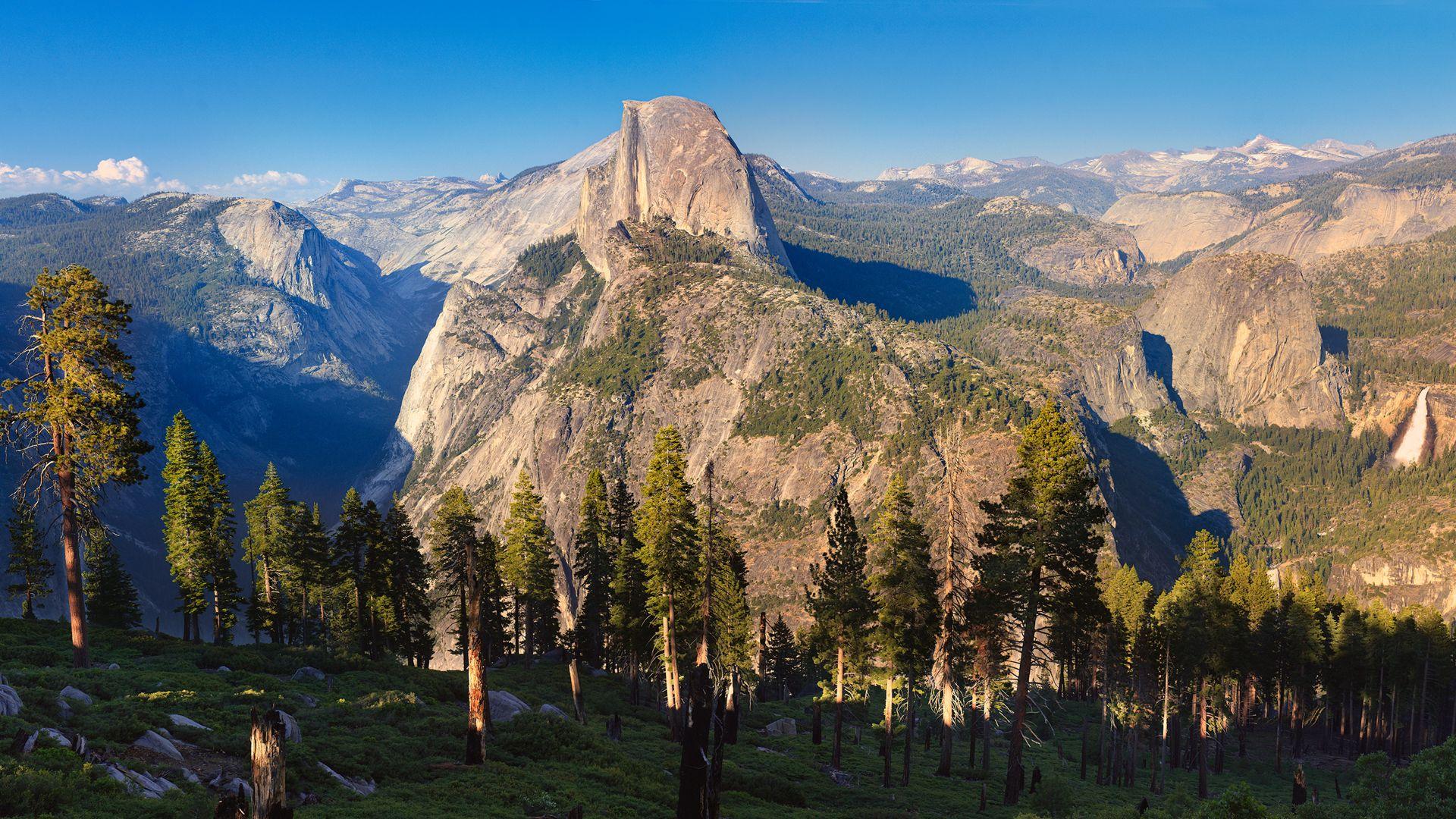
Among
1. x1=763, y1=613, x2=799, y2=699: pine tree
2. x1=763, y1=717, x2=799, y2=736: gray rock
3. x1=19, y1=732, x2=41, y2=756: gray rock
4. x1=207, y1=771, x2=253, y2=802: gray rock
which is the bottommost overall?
x1=763, y1=613, x2=799, y2=699: pine tree

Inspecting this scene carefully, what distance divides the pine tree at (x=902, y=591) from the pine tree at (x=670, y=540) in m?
9.81

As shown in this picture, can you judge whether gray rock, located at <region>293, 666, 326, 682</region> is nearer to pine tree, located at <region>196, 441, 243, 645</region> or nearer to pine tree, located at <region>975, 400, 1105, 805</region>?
pine tree, located at <region>196, 441, 243, 645</region>

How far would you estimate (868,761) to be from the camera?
47.1 metres

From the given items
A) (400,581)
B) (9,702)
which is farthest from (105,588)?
(9,702)

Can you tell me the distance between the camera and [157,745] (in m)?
19.8

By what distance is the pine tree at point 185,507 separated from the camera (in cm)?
5406

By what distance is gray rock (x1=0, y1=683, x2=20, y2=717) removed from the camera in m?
18.8

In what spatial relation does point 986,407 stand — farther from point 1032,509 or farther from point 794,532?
point 1032,509

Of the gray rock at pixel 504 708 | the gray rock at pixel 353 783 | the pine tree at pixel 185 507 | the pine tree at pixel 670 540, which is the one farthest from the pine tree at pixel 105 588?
the gray rock at pixel 353 783

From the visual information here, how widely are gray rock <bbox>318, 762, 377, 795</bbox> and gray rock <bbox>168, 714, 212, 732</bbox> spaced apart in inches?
174

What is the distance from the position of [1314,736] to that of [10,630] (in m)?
123

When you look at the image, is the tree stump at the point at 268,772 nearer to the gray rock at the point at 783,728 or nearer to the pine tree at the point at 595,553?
the gray rock at the point at 783,728

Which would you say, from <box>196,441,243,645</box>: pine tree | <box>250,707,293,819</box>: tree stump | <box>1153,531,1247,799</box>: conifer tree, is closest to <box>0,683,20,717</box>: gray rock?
<box>250,707,293,819</box>: tree stump

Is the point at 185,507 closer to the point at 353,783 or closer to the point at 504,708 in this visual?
the point at 504,708
